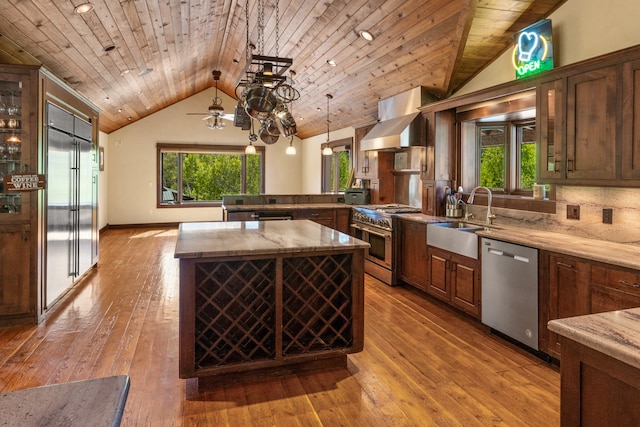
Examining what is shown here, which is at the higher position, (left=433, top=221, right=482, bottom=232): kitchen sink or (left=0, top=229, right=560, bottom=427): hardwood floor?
(left=433, top=221, right=482, bottom=232): kitchen sink

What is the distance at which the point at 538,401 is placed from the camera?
2.45 m

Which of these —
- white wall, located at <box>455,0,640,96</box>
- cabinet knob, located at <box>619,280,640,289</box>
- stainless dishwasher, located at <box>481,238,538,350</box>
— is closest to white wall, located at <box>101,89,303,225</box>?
stainless dishwasher, located at <box>481,238,538,350</box>

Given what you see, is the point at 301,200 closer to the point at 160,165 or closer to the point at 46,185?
the point at 46,185

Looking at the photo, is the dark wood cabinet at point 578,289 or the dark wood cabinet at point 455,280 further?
the dark wood cabinet at point 455,280

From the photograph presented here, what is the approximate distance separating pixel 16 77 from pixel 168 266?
10.5ft

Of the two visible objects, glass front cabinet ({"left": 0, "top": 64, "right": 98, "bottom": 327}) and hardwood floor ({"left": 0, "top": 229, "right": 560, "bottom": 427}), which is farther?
glass front cabinet ({"left": 0, "top": 64, "right": 98, "bottom": 327})

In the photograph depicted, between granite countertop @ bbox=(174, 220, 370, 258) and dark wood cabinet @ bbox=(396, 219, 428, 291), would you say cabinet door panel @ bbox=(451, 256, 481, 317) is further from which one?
granite countertop @ bbox=(174, 220, 370, 258)

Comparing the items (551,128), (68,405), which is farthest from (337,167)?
(68,405)

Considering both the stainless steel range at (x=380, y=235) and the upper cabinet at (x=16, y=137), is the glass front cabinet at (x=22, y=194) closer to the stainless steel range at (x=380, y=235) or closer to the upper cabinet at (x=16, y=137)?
the upper cabinet at (x=16, y=137)

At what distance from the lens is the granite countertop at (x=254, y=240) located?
101 inches

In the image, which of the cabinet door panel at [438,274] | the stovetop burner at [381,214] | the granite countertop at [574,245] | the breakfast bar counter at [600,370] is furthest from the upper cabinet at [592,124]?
the stovetop burner at [381,214]

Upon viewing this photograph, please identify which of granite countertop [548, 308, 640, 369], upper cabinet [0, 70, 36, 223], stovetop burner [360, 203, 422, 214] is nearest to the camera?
granite countertop [548, 308, 640, 369]

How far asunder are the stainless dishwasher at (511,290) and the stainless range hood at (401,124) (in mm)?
1955

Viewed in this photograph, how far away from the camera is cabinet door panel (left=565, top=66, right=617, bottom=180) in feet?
9.04
